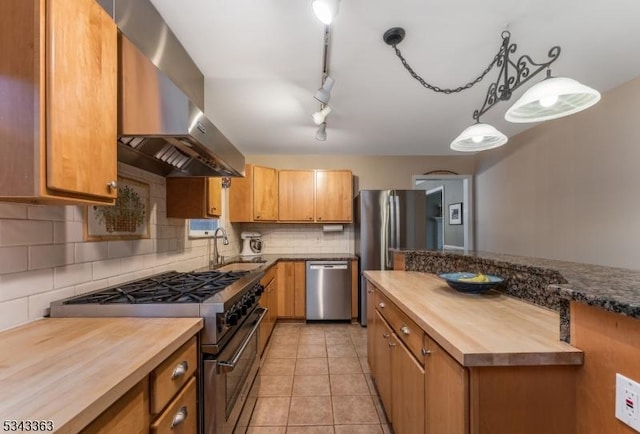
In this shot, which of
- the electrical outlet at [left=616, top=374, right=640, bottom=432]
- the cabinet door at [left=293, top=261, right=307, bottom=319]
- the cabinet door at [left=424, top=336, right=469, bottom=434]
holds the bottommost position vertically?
the cabinet door at [left=293, top=261, right=307, bottom=319]

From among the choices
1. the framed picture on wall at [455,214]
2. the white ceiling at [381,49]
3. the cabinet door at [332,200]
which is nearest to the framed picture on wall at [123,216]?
the white ceiling at [381,49]

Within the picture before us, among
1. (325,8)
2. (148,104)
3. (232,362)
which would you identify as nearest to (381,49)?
(325,8)

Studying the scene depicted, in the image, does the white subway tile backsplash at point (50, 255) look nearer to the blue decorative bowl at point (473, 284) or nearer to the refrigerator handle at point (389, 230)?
the blue decorative bowl at point (473, 284)

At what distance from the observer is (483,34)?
1.74 m

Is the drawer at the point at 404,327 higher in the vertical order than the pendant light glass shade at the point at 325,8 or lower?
lower

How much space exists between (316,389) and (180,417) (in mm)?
1499

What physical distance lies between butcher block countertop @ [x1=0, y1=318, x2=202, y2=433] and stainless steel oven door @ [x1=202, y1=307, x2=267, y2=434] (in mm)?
243

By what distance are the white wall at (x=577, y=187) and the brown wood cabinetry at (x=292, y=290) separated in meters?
2.80

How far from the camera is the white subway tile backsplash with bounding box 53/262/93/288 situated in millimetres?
1313

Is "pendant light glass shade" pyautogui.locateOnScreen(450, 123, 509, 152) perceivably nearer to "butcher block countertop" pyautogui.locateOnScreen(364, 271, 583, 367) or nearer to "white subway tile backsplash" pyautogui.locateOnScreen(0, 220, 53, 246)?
"butcher block countertop" pyautogui.locateOnScreen(364, 271, 583, 367)

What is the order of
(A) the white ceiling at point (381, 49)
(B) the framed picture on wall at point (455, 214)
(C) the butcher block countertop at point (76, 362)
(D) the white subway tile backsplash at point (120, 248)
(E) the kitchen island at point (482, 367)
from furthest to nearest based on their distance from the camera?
(B) the framed picture on wall at point (455, 214) → (D) the white subway tile backsplash at point (120, 248) → (A) the white ceiling at point (381, 49) → (E) the kitchen island at point (482, 367) → (C) the butcher block countertop at point (76, 362)

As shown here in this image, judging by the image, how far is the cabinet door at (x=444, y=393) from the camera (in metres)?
0.89


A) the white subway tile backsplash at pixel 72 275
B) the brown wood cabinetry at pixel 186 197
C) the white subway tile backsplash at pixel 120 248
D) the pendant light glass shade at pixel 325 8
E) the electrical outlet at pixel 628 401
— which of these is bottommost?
the electrical outlet at pixel 628 401

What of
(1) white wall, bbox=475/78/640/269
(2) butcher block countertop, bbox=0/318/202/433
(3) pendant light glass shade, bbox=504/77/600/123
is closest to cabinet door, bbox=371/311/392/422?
(2) butcher block countertop, bbox=0/318/202/433
